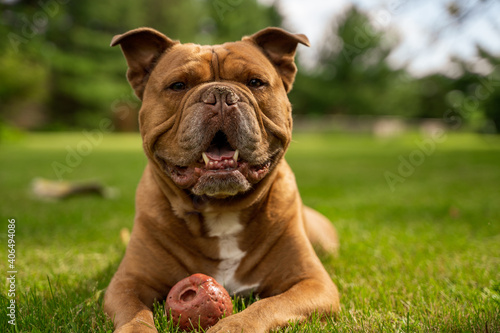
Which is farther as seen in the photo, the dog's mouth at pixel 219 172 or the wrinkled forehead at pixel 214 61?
the wrinkled forehead at pixel 214 61

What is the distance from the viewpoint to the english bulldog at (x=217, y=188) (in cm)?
270

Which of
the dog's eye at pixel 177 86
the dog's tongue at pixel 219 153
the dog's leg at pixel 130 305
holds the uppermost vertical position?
the dog's eye at pixel 177 86

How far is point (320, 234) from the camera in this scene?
424 centimetres

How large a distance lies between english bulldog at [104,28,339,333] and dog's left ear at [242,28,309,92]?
0.9 inches

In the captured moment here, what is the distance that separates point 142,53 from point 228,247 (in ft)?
5.04

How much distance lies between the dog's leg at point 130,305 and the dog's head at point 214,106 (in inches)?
26.9

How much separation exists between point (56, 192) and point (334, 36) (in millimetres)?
45525

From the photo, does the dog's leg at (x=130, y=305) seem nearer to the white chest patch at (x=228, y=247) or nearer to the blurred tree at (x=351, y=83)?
the white chest patch at (x=228, y=247)
